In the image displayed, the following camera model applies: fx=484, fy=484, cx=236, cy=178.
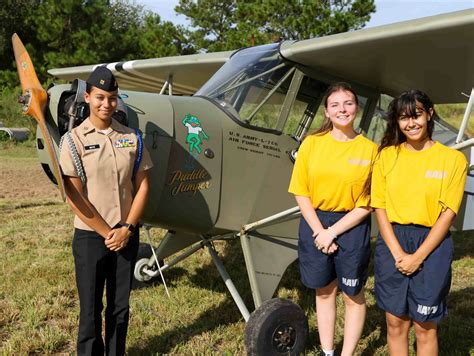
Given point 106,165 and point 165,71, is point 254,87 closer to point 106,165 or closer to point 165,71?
point 106,165

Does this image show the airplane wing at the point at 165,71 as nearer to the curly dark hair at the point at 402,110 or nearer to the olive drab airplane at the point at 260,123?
the olive drab airplane at the point at 260,123

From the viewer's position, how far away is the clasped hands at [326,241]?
2736 millimetres

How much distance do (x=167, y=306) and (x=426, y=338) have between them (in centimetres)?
261

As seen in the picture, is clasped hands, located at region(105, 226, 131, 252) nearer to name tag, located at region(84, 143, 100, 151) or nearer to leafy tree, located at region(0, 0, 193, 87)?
name tag, located at region(84, 143, 100, 151)

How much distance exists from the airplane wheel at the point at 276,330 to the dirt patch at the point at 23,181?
332 inches

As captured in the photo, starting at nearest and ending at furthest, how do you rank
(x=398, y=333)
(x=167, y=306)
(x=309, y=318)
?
(x=398, y=333), (x=309, y=318), (x=167, y=306)

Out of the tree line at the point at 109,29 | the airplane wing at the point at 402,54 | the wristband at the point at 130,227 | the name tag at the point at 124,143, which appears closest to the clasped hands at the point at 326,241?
the wristband at the point at 130,227

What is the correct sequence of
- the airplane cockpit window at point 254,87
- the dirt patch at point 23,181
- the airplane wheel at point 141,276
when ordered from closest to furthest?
the airplane cockpit window at point 254,87 → the airplane wheel at point 141,276 → the dirt patch at point 23,181

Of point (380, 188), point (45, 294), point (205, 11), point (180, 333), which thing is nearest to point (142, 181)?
point (380, 188)

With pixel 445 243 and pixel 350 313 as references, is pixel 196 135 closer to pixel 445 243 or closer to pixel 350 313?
pixel 350 313

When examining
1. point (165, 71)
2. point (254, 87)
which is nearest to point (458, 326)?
point (254, 87)

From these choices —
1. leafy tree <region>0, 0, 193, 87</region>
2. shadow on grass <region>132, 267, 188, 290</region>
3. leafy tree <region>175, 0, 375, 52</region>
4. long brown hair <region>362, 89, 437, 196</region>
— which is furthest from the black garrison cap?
leafy tree <region>0, 0, 193, 87</region>

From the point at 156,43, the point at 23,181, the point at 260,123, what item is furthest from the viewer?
the point at 156,43

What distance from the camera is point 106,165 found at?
2.73 m
